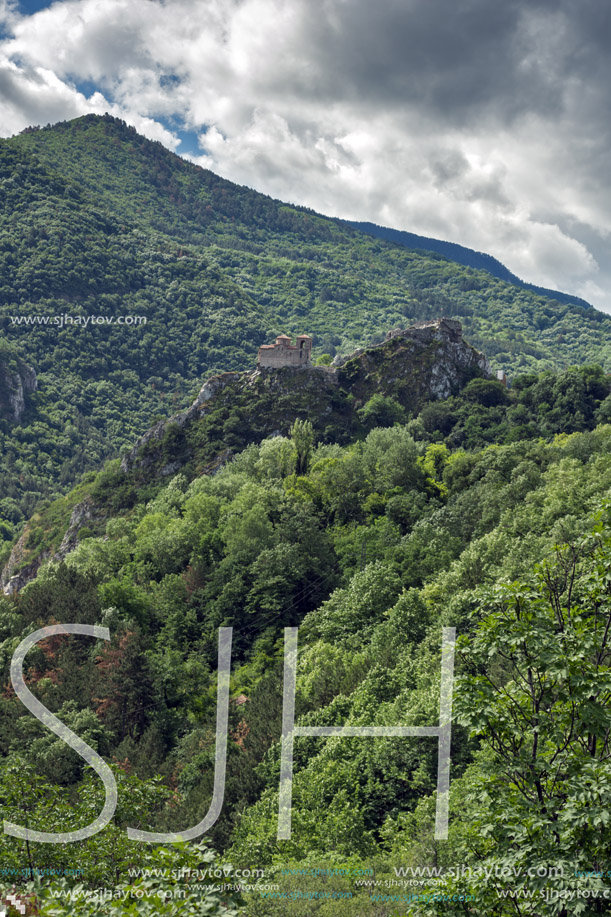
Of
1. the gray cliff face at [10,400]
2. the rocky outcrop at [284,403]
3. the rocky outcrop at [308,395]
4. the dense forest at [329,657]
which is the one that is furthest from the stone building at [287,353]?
the gray cliff face at [10,400]

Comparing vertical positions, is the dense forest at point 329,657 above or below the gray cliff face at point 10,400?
below

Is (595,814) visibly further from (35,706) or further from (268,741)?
(35,706)

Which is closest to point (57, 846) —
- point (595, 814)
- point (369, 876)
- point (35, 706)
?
point (369, 876)

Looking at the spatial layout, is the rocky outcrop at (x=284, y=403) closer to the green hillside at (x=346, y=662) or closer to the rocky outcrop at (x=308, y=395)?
the rocky outcrop at (x=308, y=395)

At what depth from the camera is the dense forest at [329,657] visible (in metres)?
12.6

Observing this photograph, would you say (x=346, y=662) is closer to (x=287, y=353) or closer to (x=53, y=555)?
(x=53, y=555)

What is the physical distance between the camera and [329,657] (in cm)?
4681

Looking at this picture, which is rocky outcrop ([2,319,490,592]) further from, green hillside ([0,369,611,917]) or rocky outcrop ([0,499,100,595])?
green hillside ([0,369,611,917])

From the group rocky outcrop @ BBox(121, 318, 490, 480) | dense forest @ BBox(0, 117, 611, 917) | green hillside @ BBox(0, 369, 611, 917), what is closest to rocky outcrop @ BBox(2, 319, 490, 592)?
rocky outcrop @ BBox(121, 318, 490, 480)

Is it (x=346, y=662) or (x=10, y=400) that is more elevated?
(x=10, y=400)

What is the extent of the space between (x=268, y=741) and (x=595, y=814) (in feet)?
101

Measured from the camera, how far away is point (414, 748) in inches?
1278

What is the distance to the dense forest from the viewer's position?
41.4 ft

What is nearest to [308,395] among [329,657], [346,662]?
[329,657]
